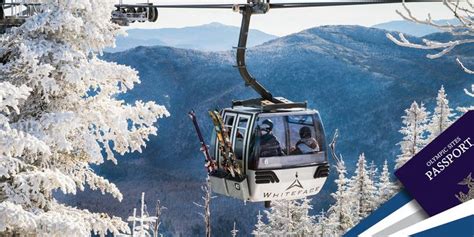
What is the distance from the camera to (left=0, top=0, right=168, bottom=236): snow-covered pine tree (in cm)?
1154

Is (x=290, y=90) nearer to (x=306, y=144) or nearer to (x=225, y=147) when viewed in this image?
(x=306, y=144)

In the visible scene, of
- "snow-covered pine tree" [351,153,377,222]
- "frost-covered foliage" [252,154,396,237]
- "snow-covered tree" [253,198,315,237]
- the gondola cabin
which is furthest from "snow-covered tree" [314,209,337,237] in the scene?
the gondola cabin

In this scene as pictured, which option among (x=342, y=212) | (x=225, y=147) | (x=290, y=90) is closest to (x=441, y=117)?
(x=342, y=212)

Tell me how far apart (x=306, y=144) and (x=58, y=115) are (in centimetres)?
414

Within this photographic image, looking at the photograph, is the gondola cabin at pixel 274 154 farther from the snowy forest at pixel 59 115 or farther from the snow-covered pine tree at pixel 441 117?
the snow-covered pine tree at pixel 441 117

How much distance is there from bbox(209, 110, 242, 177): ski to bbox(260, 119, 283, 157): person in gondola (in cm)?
49

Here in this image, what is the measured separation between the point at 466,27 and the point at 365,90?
152m

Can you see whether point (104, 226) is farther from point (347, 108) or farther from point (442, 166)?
point (347, 108)

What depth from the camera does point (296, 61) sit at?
6506 inches

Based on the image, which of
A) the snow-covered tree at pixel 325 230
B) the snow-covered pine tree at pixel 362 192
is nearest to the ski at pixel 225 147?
the snow-covered pine tree at pixel 362 192

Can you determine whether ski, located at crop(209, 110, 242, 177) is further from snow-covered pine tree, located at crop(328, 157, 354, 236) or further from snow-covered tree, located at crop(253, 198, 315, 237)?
snow-covered tree, located at crop(253, 198, 315, 237)

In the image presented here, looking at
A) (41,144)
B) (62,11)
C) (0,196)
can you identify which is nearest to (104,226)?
(0,196)

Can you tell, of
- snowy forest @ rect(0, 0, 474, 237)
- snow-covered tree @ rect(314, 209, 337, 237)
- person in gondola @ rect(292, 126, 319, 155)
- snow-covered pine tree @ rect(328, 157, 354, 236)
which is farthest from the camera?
snow-covered tree @ rect(314, 209, 337, 237)

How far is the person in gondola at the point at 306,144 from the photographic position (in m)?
12.8
